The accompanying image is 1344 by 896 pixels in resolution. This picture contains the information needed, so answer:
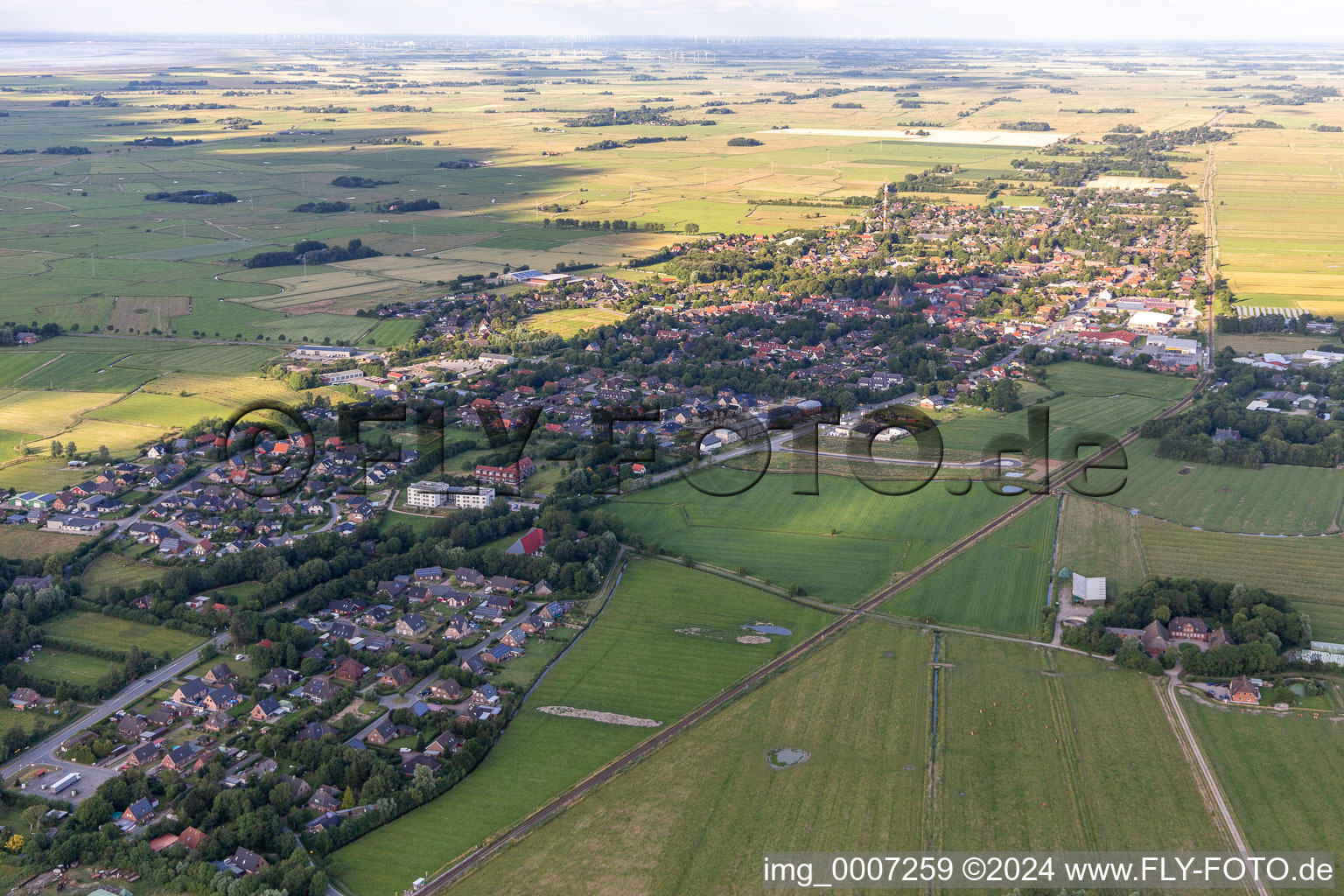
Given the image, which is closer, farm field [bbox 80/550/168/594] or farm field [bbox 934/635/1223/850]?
farm field [bbox 934/635/1223/850]

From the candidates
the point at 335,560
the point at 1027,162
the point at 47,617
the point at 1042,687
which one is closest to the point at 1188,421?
the point at 1042,687

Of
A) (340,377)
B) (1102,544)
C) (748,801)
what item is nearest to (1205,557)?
(1102,544)

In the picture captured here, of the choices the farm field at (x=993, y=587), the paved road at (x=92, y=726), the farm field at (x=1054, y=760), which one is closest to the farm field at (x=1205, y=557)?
the farm field at (x=993, y=587)

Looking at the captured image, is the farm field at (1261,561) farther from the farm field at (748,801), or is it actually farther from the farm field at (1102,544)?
the farm field at (748,801)

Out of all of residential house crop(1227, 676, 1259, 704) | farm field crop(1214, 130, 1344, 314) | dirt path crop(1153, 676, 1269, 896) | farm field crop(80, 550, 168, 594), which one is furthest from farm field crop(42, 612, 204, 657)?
farm field crop(1214, 130, 1344, 314)

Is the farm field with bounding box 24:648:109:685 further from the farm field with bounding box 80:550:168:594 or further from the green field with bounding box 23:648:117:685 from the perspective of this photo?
the farm field with bounding box 80:550:168:594

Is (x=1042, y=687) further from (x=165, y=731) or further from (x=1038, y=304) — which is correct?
(x=1038, y=304)

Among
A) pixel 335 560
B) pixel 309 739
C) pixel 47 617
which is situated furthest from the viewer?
pixel 335 560
